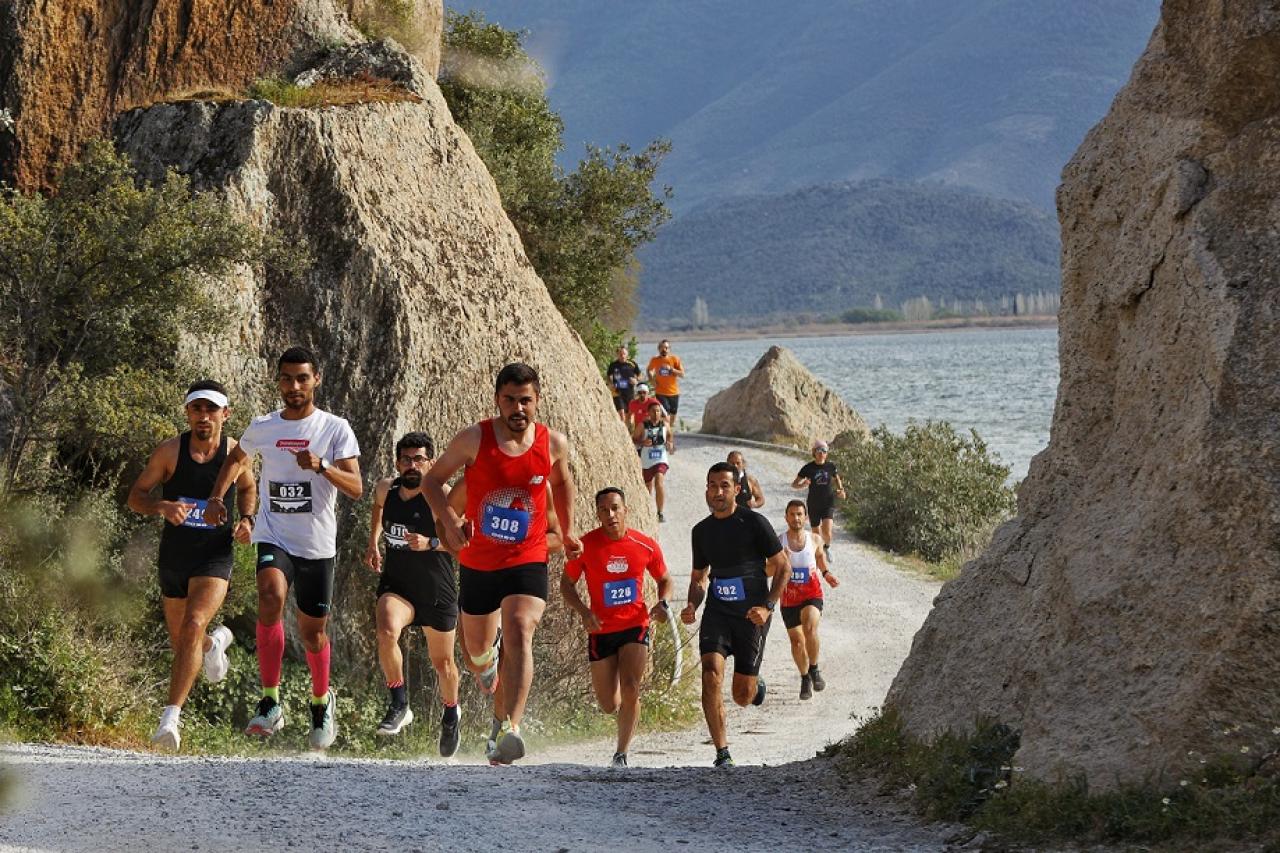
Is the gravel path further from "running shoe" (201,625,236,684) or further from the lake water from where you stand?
the lake water

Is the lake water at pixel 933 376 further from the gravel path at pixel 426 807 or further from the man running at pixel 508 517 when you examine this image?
the gravel path at pixel 426 807

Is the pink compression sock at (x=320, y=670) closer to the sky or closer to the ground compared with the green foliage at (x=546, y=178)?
closer to the ground

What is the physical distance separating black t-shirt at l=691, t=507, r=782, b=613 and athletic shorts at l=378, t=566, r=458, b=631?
1643 millimetres

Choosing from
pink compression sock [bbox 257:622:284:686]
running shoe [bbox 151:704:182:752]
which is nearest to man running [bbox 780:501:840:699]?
pink compression sock [bbox 257:622:284:686]

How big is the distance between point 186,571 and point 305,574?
2.21 feet

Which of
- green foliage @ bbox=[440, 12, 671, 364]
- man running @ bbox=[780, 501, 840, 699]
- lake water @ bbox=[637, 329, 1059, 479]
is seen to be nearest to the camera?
man running @ bbox=[780, 501, 840, 699]

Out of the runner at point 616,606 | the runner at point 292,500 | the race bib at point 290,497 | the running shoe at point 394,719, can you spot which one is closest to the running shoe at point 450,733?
the running shoe at point 394,719

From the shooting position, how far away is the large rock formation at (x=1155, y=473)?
713 centimetres

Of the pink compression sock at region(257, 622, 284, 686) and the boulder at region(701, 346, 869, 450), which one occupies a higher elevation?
the boulder at region(701, 346, 869, 450)

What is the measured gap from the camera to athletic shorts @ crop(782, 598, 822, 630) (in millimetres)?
16078

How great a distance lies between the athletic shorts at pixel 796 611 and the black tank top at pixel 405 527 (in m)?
5.63

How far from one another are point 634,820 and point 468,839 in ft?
3.10

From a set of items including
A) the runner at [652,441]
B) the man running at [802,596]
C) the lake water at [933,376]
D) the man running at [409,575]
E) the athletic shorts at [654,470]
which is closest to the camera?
the man running at [409,575]

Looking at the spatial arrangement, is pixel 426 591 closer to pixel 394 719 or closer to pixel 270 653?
pixel 394 719
